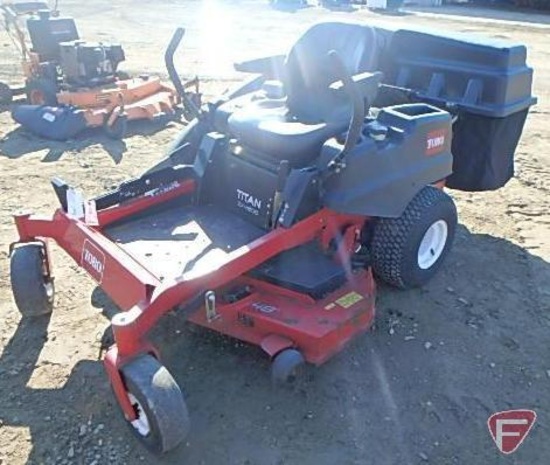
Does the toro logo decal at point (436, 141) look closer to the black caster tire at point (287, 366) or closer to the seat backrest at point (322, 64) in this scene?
the seat backrest at point (322, 64)

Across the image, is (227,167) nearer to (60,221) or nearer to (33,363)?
(60,221)

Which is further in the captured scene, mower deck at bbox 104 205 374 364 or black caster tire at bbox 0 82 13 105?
black caster tire at bbox 0 82 13 105

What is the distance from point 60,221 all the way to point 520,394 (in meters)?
2.33

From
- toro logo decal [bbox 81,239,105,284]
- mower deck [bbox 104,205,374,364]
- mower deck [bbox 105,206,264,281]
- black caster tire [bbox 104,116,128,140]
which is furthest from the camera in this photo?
black caster tire [bbox 104,116,128,140]

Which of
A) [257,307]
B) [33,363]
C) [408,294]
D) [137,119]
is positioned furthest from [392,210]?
[137,119]

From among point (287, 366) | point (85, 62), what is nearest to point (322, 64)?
point (287, 366)

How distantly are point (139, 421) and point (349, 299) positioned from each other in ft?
3.60

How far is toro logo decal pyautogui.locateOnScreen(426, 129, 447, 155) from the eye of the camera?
131 inches

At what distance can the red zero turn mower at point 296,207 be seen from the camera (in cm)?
258

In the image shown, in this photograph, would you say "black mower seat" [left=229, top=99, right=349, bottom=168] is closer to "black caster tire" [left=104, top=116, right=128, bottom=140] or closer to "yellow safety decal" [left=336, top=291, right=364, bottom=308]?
"yellow safety decal" [left=336, top=291, right=364, bottom=308]

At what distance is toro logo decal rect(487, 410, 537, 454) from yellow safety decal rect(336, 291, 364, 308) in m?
0.77

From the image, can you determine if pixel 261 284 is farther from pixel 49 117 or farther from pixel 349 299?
pixel 49 117

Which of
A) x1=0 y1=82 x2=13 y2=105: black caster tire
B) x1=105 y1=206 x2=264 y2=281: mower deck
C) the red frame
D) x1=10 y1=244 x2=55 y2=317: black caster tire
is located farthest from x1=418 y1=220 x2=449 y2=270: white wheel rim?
x1=0 y1=82 x2=13 y2=105: black caster tire

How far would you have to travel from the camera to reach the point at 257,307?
2.79m
